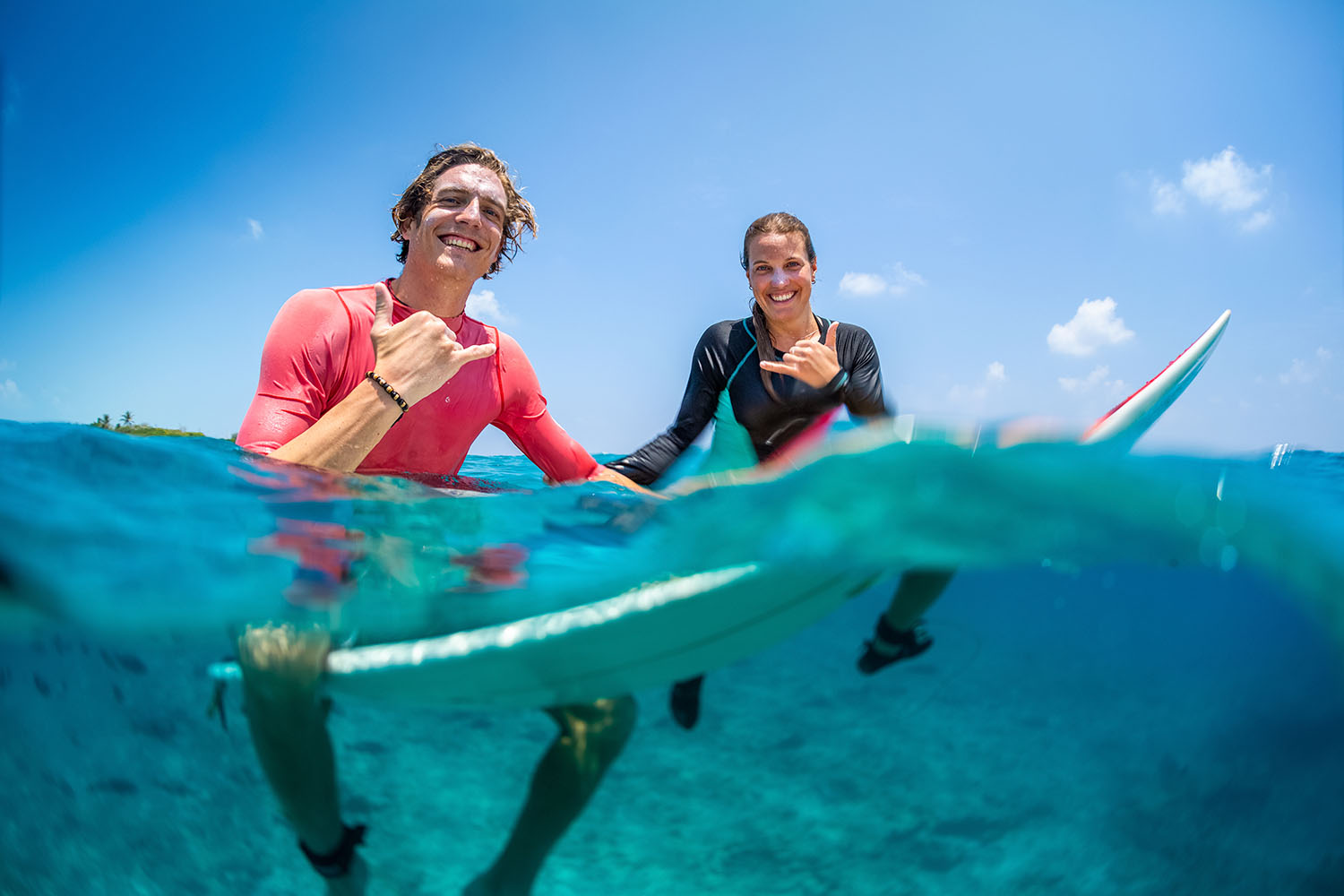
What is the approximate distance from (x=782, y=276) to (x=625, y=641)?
2657mm

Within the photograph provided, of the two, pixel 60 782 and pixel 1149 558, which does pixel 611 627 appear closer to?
pixel 1149 558

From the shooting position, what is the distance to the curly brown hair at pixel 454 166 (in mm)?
3705

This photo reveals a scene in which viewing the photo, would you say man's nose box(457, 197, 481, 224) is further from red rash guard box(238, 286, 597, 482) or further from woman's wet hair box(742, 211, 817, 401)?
woman's wet hair box(742, 211, 817, 401)

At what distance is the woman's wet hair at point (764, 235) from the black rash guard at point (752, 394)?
38 millimetres

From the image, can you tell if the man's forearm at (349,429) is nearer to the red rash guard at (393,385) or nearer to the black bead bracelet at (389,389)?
the black bead bracelet at (389,389)

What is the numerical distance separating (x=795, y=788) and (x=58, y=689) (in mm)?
4385

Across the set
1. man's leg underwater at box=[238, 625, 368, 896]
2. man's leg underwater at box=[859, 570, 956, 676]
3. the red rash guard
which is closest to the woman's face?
the red rash guard

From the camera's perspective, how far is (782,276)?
4062 mm

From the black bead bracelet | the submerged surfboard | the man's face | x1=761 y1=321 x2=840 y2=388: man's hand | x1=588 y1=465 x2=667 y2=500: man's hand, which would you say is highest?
the man's face

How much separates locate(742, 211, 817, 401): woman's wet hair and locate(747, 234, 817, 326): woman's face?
0.05 m

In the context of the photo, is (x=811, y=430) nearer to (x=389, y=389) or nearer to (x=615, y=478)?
(x=615, y=478)

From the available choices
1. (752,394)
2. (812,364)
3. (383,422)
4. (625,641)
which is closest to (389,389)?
(383,422)

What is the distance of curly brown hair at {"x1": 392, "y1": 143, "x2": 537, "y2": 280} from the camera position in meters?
3.71

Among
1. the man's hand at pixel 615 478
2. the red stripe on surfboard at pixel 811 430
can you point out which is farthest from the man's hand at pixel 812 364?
the man's hand at pixel 615 478
